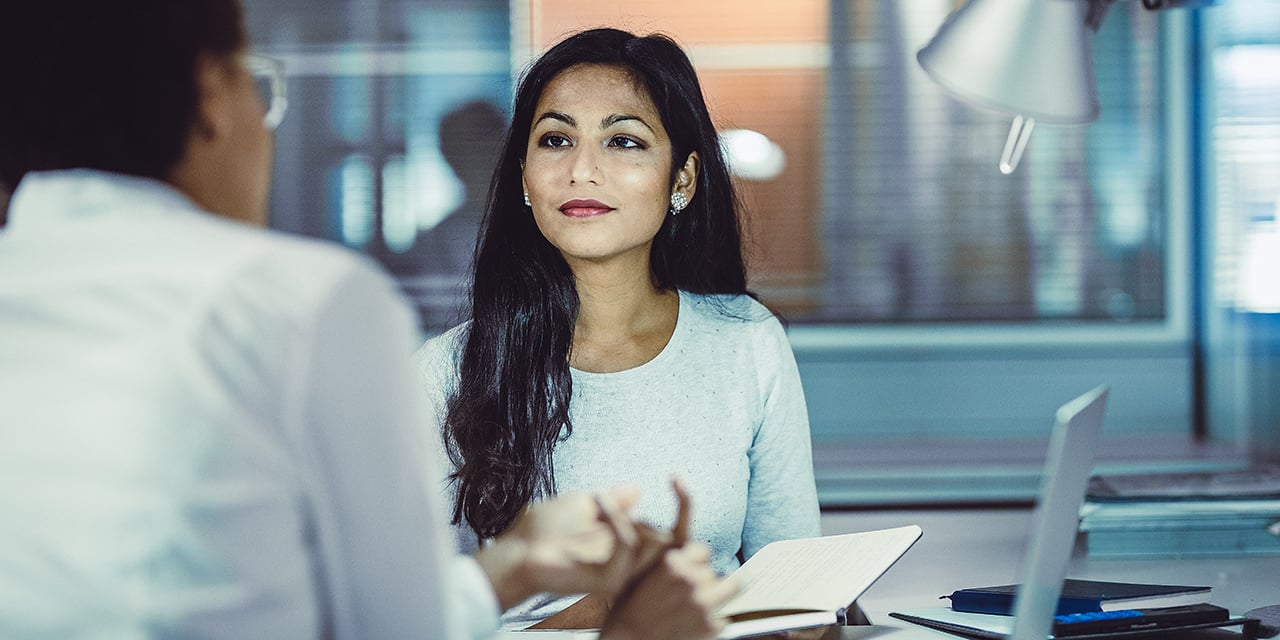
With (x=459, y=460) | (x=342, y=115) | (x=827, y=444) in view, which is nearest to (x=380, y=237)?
(x=342, y=115)

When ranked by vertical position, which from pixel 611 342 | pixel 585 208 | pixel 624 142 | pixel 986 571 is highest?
pixel 624 142

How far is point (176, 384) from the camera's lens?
2.11 feet

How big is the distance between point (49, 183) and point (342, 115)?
13.1 feet

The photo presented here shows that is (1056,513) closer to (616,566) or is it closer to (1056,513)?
(1056,513)

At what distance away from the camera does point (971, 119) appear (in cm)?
445

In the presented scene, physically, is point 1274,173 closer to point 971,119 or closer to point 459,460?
point 971,119

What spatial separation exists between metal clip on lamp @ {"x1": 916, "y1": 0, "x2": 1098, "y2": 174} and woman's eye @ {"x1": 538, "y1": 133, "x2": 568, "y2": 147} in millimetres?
687

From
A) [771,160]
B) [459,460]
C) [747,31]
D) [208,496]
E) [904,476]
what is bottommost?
[904,476]

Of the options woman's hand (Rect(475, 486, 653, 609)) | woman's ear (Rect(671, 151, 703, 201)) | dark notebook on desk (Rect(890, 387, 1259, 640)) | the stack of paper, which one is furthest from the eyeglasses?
the stack of paper

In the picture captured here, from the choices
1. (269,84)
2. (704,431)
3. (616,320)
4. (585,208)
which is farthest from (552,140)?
(269,84)

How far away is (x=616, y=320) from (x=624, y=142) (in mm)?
284

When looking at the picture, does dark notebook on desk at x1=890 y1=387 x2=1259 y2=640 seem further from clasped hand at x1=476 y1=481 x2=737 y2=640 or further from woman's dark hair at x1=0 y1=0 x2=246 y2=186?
woman's dark hair at x1=0 y1=0 x2=246 y2=186

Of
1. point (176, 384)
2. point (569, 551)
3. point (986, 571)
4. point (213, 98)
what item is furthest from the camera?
point (986, 571)

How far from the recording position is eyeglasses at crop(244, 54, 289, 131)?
864 millimetres
